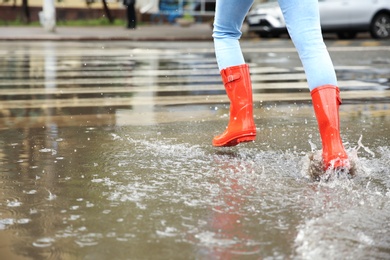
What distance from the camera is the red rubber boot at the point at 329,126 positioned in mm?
4383

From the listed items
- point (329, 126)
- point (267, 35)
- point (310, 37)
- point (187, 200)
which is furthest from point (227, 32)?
point (267, 35)

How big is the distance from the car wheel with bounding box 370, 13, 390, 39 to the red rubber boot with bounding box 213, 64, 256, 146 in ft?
59.2

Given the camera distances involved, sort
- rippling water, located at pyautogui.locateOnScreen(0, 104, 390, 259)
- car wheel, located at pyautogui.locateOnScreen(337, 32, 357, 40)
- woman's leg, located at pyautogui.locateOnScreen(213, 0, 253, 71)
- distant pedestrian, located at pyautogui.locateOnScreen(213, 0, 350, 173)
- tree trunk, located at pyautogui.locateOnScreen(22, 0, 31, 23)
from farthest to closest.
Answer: tree trunk, located at pyautogui.locateOnScreen(22, 0, 31, 23) → car wheel, located at pyautogui.locateOnScreen(337, 32, 357, 40) → woman's leg, located at pyautogui.locateOnScreen(213, 0, 253, 71) → distant pedestrian, located at pyautogui.locateOnScreen(213, 0, 350, 173) → rippling water, located at pyautogui.locateOnScreen(0, 104, 390, 259)

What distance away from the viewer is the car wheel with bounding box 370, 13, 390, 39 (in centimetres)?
2273

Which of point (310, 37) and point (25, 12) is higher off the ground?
point (310, 37)

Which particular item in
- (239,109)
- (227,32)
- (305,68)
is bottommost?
(239,109)

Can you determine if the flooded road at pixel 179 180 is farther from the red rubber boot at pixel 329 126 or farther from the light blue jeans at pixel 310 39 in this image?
the light blue jeans at pixel 310 39

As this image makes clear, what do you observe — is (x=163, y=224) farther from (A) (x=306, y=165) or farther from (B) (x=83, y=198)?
(A) (x=306, y=165)

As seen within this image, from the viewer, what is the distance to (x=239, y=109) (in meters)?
5.24

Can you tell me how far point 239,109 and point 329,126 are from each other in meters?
0.84

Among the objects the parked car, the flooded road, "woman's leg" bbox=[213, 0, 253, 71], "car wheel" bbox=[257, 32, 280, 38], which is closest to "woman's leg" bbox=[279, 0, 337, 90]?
the flooded road

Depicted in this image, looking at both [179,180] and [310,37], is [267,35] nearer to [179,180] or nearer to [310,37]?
[310,37]

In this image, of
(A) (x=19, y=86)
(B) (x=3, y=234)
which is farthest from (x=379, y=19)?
(B) (x=3, y=234)

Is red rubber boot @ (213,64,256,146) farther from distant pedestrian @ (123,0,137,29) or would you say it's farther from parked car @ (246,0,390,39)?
distant pedestrian @ (123,0,137,29)
